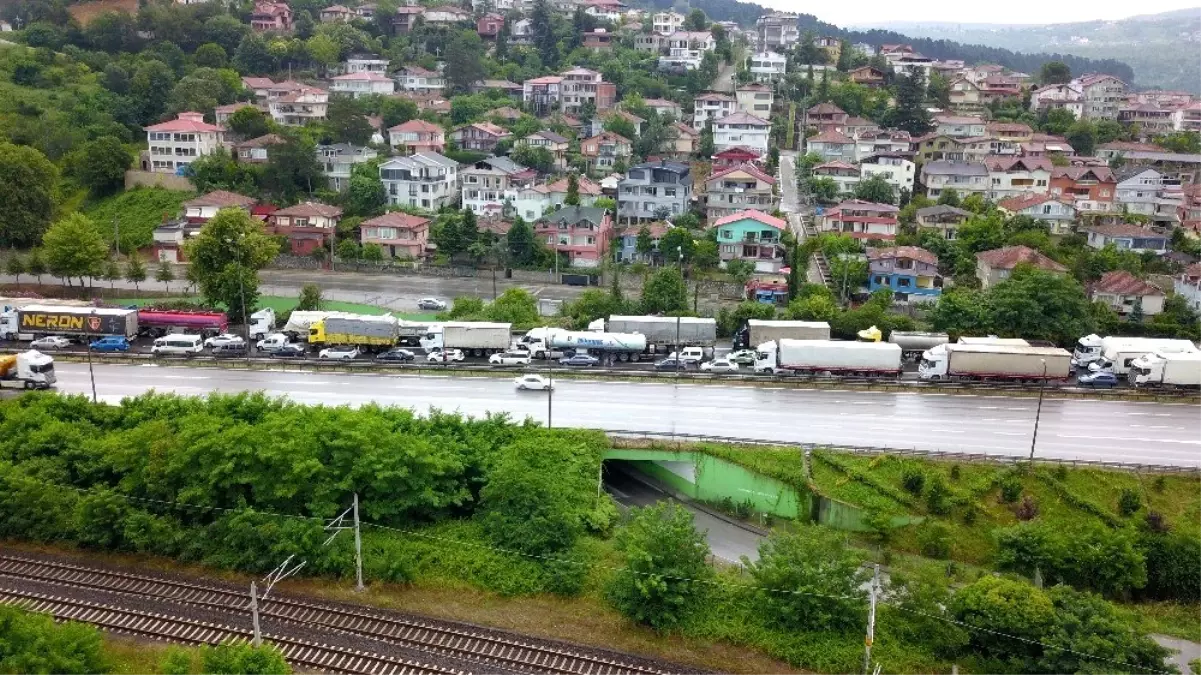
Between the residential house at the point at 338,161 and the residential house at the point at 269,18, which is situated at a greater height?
the residential house at the point at 269,18

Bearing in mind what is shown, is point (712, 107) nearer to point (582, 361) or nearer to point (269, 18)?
point (582, 361)

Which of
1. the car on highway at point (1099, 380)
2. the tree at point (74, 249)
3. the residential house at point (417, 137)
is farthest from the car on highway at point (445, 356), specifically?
the residential house at point (417, 137)

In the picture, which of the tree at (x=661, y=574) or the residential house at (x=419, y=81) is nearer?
the tree at (x=661, y=574)

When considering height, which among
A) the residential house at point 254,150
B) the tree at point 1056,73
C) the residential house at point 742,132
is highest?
the tree at point 1056,73

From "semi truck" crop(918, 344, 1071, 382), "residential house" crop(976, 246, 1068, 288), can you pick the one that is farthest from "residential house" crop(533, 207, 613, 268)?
"semi truck" crop(918, 344, 1071, 382)

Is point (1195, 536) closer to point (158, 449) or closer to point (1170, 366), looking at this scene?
point (1170, 366)

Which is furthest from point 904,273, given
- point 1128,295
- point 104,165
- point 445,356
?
point 104,165

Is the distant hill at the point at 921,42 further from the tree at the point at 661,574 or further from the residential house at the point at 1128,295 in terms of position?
the tree at the point at 661,574
